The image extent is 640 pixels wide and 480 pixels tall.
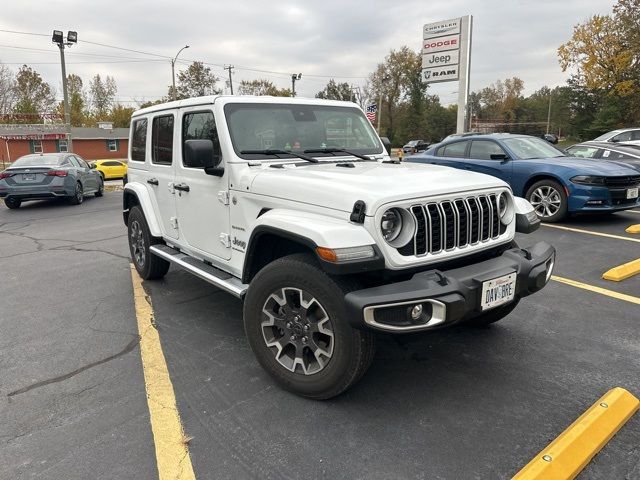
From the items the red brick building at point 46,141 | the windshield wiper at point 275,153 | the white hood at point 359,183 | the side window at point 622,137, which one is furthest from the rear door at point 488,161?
the red brick building at point 46,141

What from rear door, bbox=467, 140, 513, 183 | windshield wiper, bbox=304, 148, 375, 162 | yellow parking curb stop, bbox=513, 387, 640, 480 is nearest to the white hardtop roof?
windshield wiper, bbox=304, 148, 375, 162

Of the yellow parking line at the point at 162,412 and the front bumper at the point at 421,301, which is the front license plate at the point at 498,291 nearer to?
the front bumper at the point at 421,301

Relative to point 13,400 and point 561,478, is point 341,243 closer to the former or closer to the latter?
point 561,478

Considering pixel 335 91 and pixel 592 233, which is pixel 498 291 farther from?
pixel 335 91

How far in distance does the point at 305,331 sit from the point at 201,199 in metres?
1.72

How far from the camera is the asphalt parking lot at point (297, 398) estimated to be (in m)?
2.40

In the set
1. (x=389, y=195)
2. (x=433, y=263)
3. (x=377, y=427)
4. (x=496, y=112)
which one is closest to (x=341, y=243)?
(x=389, y=195)

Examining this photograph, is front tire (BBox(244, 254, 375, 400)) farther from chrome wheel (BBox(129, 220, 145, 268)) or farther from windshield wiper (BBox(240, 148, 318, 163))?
chrome wheel (BBox(129, 220, 145, 268))

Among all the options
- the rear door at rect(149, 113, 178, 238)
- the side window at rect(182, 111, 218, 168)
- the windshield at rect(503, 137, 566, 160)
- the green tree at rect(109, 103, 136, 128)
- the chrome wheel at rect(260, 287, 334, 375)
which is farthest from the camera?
the green tree at rect(109, 103, 136, 128)

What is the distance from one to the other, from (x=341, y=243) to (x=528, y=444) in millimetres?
1458

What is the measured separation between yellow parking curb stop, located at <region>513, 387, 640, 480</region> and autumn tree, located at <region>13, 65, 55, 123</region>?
6851 cm

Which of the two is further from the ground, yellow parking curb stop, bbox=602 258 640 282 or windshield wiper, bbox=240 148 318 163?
windshield wiper, bbox=240 148 318 163

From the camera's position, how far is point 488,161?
8.91 metres

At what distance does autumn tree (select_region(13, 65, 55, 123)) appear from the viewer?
192ft
